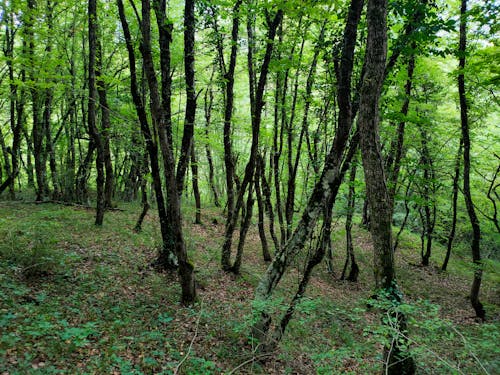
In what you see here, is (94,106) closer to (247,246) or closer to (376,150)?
(247,246)

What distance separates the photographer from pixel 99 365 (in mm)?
4875

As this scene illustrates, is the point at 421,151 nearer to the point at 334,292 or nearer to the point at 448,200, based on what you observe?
the point at 448,200

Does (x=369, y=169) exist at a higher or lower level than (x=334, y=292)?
higher

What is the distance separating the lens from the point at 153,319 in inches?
263

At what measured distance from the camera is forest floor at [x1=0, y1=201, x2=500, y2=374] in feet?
15.4

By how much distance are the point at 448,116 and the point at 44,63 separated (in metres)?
16.9

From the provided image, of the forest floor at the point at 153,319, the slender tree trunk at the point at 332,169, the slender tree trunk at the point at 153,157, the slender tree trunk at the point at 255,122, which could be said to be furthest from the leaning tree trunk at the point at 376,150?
the slender tree trunk at the point at 153,157

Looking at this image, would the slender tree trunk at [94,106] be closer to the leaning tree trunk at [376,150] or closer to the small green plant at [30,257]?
the small green plant at [30,257]

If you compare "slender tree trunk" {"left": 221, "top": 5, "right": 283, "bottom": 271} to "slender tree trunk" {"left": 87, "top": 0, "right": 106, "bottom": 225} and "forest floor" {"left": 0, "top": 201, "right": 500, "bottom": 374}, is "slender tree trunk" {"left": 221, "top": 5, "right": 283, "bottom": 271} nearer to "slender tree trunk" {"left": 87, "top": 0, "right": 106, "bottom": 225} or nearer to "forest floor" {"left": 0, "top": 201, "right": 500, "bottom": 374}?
"forest floor" {"left": 0, "top": 201, "right": 500, "bottom": 374}

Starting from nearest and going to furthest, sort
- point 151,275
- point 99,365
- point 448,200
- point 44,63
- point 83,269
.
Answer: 1. point 99,365
2. point 83,269
3. point 151,275
4. point 44,63
5. point 448,200

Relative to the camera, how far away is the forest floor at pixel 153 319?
4.70 meters

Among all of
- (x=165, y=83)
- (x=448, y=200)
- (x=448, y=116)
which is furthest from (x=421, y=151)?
(x=165, y=83)

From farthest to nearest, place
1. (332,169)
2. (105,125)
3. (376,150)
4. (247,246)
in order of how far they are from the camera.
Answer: (247,246) → (105,125) → (332,169) → (376,150)

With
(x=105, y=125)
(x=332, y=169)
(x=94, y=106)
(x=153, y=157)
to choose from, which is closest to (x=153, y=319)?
(x=153, y=157)
